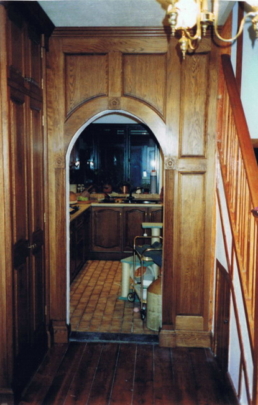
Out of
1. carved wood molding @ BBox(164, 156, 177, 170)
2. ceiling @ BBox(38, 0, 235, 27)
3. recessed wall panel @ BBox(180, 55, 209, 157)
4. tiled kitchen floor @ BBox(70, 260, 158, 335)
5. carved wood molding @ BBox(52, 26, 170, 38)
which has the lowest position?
tiled kitchen floor @ BBox(70, 260, 158, 335)

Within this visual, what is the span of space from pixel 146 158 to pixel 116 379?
6401mm

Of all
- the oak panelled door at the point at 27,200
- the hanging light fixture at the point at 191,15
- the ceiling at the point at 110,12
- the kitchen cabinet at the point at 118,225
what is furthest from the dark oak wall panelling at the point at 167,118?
the kitchen cabinet at the point at 118,225

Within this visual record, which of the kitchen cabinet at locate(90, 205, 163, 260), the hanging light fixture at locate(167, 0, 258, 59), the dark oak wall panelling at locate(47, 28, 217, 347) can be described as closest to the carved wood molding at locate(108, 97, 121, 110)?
the dark oak wall panelling at locate(47, 28, 217, 347)

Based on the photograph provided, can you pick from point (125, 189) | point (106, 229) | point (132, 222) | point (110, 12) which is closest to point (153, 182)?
point (125, 189)

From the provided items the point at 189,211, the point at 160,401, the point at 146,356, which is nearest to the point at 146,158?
the point at 189,211

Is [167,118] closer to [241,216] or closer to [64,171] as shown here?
[64,171]

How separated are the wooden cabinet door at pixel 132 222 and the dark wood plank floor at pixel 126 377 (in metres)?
3.18

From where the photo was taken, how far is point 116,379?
133 inches

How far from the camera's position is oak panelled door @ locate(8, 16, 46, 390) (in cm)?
301

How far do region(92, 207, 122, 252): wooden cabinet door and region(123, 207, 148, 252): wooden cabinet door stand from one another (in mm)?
113

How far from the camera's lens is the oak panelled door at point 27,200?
3.01 meters

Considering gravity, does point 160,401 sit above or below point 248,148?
below

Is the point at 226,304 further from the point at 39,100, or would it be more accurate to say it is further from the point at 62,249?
the point at 39,100

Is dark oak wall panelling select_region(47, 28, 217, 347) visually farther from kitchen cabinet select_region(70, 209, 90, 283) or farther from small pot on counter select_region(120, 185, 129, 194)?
small pot on counter select_region(120, 185, 129, 194)
